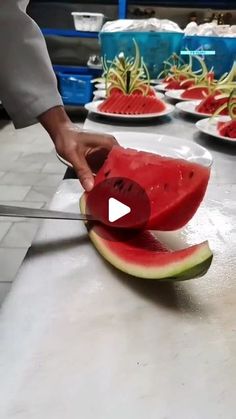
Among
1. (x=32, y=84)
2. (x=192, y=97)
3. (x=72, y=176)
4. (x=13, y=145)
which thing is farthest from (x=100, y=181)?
(x=13, y=145)

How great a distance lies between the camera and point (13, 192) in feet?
→ 8.32

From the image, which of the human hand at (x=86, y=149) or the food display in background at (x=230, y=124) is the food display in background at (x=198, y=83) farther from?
the human hand at (x=86, y=149)

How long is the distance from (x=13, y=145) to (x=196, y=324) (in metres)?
3.21

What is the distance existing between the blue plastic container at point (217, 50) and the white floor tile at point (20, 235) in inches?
41.9

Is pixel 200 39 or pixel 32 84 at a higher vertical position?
pixel 32 84

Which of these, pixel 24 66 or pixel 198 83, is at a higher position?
pixel 24 66

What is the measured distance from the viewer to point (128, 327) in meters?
0.43

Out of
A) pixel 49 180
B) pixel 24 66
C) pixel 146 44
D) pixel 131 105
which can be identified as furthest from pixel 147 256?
pixel 49 180

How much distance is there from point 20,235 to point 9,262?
0.23 meters

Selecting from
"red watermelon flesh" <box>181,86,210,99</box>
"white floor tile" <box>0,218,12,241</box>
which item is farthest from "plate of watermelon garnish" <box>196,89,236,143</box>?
"white floor tile" <box>0,218,12,241</box>

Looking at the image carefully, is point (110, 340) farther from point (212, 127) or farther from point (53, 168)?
point (53, 168)

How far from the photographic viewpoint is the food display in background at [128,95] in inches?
53.7

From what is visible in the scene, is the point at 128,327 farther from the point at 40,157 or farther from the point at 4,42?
the point at 40,157

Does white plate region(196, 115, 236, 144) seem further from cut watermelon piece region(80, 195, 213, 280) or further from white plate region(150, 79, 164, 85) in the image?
white plate region(150, 79, 164, 85)
